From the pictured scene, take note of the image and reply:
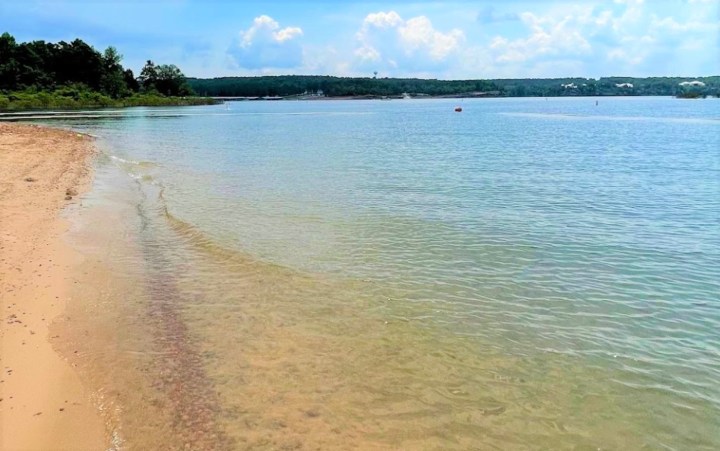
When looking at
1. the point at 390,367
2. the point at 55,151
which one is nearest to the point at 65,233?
the point at 390,367

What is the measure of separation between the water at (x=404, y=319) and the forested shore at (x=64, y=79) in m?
113

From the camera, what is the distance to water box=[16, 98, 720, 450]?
222 inches

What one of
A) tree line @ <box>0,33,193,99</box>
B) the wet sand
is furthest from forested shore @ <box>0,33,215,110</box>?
the wet sand

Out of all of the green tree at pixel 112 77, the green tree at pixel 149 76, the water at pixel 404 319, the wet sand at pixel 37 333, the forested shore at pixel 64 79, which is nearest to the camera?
the wet sand at pixel 37 333

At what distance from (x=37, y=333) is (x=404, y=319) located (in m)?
5.09


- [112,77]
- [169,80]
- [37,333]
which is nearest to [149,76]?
[169,80]

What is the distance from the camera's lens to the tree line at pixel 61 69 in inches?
4894

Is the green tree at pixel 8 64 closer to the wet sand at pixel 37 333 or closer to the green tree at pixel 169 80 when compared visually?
the green tree at pixel 169 80

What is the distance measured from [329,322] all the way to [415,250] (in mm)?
4249

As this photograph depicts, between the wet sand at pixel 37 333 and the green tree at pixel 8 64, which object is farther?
the green tree at pixel 8 64

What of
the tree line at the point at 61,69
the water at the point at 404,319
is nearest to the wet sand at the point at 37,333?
the water at the point at 404,319

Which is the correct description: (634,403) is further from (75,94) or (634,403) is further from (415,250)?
(75,94)

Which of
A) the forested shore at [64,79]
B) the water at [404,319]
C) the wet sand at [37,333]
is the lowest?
the water at [404,319]

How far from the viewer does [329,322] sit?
8.22 meters
